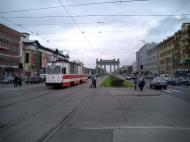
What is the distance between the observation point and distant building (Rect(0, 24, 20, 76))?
262ft

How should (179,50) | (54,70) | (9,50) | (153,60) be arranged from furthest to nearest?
(153,60), (179,50), (9,50), (54,70)

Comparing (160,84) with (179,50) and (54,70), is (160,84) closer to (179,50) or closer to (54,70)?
(54,70)

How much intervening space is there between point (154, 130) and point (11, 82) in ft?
182

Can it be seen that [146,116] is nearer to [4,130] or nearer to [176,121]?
[176,121]

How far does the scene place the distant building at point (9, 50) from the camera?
79.8 metres

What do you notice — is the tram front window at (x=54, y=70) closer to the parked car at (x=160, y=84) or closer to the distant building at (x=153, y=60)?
the parked car at (x=160, y=84)

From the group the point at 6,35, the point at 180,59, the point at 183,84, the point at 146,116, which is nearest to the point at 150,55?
the point at 180,59

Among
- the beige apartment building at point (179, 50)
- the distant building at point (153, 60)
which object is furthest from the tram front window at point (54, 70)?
the distant building at point (153, 60)

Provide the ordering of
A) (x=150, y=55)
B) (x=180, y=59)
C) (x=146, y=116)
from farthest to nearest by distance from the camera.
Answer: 1. (x=150, y=55)
2. (x=180, y=59)
3. (x=146, y=116)

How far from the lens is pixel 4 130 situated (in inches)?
379

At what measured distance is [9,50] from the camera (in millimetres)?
85438

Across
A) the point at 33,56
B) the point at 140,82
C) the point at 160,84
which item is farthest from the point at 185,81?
the point at 33,56

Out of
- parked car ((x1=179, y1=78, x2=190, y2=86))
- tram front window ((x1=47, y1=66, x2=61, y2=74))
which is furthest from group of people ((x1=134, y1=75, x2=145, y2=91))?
parked car ((x1=179, y1=78, x2=190, y2=86))

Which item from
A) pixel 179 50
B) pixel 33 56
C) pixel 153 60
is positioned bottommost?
pixel 33 56
